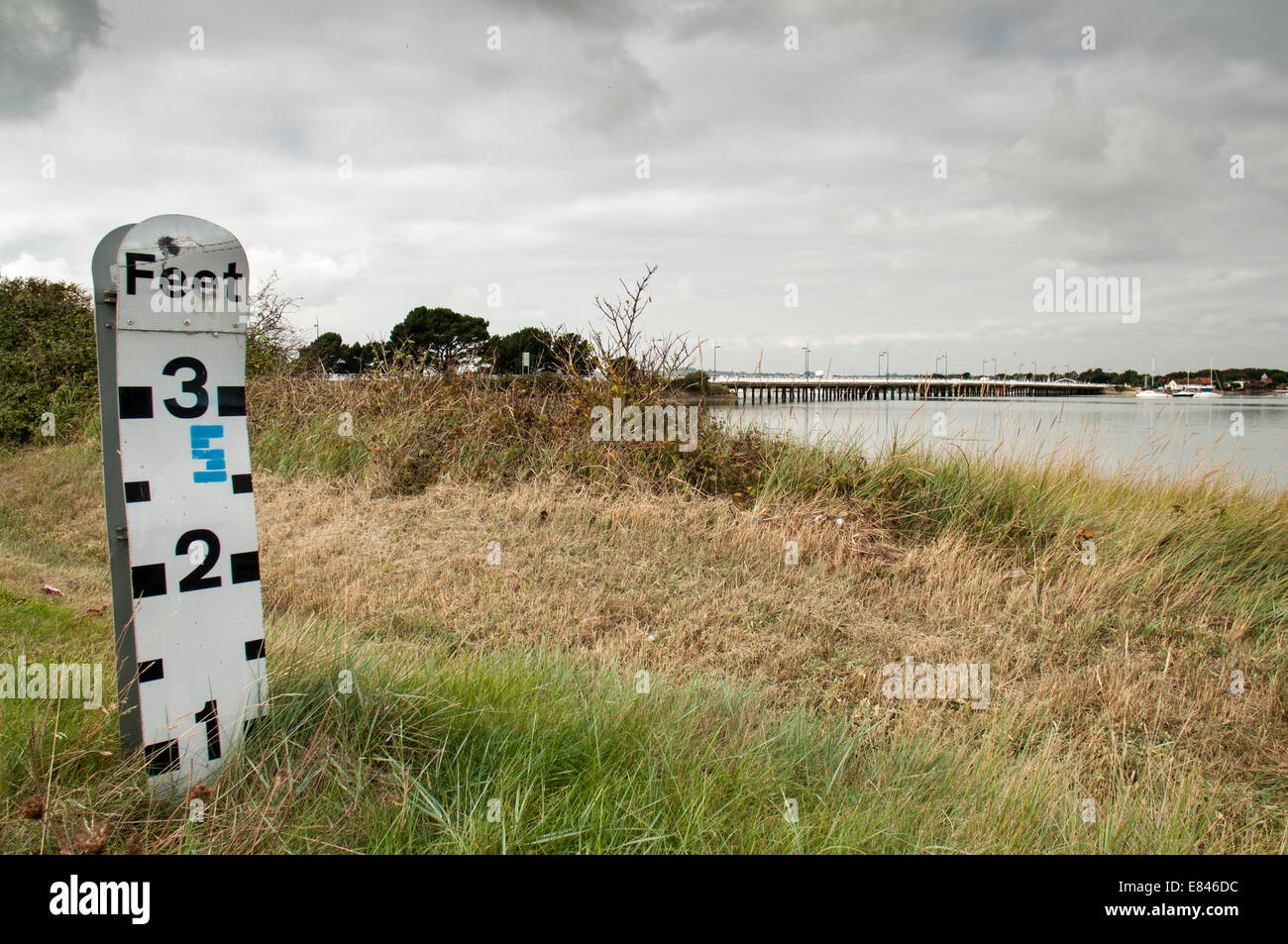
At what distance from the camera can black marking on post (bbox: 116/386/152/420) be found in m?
2.29

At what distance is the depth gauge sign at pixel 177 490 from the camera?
7.56ft

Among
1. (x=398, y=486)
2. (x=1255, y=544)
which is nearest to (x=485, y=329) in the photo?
(x=398, y=486)

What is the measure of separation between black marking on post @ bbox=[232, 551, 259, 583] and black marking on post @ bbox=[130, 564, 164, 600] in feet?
0.66

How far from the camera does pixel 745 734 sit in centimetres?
303

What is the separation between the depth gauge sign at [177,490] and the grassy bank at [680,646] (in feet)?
0.56

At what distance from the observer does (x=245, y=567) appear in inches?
98.1

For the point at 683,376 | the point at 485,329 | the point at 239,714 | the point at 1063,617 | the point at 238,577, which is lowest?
the point at 1063,617

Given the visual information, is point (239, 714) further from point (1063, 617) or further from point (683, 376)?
point (683, 376)

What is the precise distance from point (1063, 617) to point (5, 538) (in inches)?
374

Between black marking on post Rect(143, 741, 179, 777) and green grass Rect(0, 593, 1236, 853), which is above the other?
black marking on post Rect(143, 741, 179, 777)

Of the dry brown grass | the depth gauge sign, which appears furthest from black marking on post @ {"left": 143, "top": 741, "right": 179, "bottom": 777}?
the dry brown grass

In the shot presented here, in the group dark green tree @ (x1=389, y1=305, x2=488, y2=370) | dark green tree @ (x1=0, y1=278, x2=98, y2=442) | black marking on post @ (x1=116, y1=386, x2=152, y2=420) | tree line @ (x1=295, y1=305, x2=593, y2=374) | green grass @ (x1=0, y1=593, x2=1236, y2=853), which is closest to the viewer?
green grass @ (x1=0, y1=593, x2=1236, y2=853)

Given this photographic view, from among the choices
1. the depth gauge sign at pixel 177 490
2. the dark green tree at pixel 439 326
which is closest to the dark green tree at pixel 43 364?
the depth gauge sign at pixel 177 490

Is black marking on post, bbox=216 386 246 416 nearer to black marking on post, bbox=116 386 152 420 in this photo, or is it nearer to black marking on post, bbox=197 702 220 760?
black marking on post, bbox=116 386 152 420
